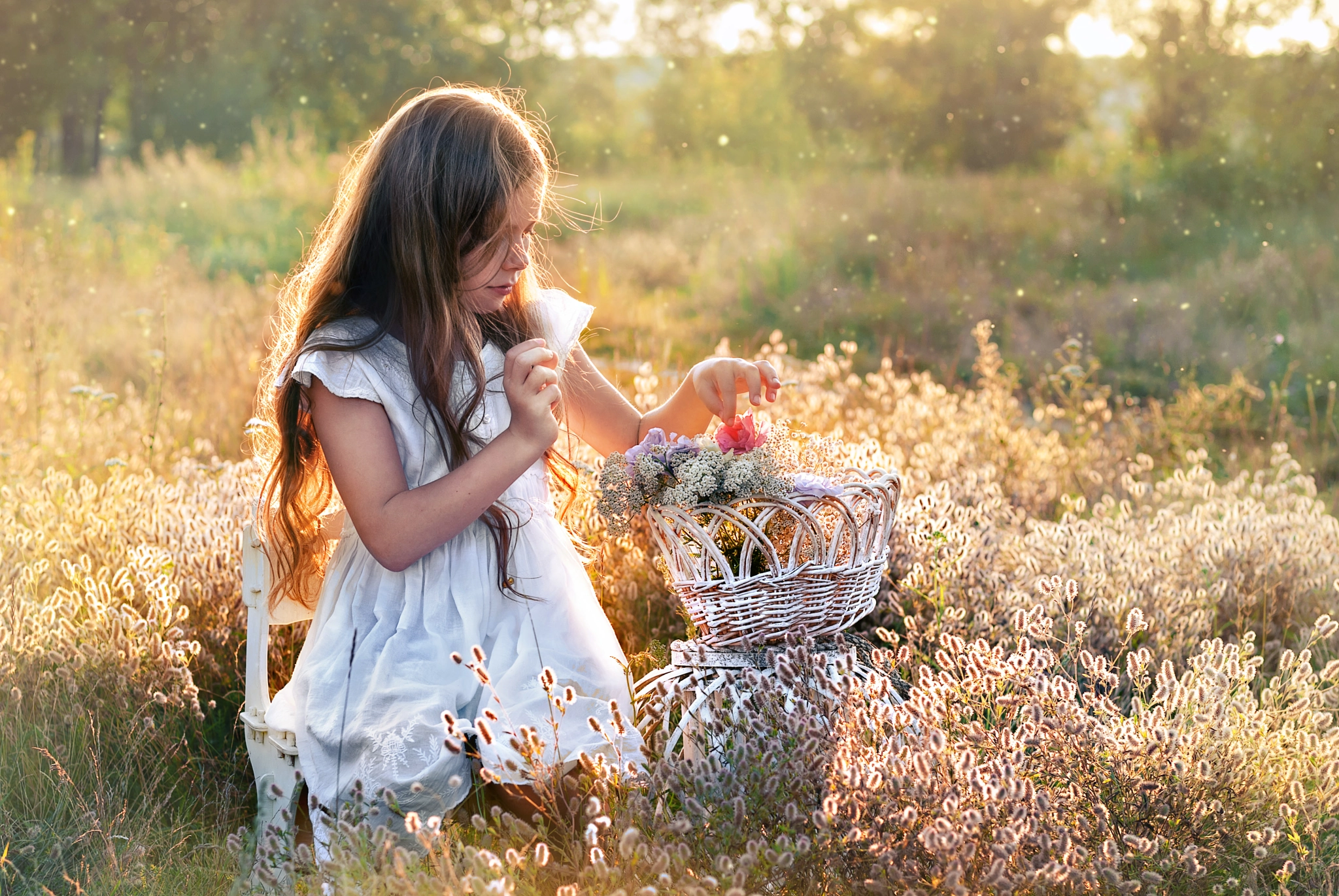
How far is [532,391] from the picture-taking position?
188cm

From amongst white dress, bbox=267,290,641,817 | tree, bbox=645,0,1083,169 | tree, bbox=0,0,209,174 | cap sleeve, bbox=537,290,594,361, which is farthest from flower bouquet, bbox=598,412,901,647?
tree, bbox=0,0,209,174

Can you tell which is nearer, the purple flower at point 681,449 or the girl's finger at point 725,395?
the purple flower at point 681,449

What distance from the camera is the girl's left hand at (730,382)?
2.19 m

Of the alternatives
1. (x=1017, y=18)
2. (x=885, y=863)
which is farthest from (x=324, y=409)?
(x=1017, y=18)

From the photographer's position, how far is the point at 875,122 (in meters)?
18.1

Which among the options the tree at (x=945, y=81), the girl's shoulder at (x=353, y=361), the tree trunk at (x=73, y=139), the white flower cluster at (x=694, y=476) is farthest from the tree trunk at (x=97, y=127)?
the white flower cluster at (x=694, y=476)

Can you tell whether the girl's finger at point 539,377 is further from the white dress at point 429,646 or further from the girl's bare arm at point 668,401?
the girl's bare arm at point 668,401

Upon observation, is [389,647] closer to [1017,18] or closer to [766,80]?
[1017,18]

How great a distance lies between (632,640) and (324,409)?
1258 mm

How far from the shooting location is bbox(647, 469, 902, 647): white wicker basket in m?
1.87

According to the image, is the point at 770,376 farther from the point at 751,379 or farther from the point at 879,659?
the point at 879,659

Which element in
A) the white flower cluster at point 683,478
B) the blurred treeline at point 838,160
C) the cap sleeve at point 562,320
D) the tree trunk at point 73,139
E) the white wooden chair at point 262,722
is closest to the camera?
the white flower cluster at point 683,478

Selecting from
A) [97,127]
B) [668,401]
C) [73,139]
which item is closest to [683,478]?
[668,401]

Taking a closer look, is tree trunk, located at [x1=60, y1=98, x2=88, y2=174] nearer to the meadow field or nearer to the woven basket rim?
the meadow field
